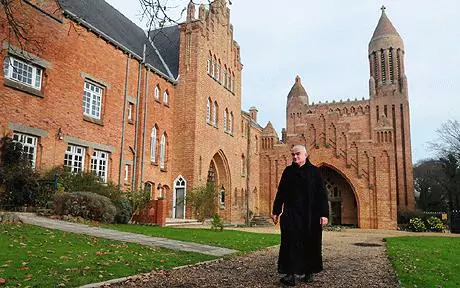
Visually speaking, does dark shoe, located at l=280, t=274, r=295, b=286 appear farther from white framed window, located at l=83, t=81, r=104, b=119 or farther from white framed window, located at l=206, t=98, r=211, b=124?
white framed window, located at l=206, t=98, r=211, b=124

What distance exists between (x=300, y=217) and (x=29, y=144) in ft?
49.1

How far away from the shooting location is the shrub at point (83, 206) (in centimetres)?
1401

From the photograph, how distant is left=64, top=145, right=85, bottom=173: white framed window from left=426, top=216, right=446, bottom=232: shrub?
27930 mm

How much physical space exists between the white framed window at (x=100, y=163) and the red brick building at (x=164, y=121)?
0.06m

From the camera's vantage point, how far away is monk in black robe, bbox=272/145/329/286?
5.72 metres

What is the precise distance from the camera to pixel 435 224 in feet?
107

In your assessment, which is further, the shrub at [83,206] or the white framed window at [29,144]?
the white framed window at [29,144]

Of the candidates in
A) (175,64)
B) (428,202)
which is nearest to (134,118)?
(175,64)

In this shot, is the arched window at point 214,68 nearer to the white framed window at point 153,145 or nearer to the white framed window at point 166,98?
the white framed window at point 166,98

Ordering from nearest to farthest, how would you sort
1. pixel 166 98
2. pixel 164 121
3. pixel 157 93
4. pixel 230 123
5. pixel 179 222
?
pixel 179 222 → pixel 157 93 → pixel 164 121 → pixel 166 98 → pixel 230 123

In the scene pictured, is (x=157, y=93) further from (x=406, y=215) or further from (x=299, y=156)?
(x=406, y=215)

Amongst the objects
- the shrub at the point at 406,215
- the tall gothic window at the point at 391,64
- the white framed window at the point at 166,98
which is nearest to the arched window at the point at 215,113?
the white framed window at the point at 166,98

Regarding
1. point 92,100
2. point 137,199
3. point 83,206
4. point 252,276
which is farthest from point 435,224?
point 252,276

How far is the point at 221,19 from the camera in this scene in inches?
1260
